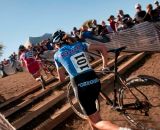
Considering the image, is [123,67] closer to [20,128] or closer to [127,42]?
[127,42]

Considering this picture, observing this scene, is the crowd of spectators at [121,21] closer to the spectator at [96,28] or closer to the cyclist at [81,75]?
the spectator at [96,28]

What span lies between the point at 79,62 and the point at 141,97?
1397 mm

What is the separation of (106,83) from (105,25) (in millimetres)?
6710

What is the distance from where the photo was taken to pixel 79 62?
17.7 feet

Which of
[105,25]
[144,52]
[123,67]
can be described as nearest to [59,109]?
[123,67]

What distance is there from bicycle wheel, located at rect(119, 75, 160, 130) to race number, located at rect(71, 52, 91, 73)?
96 centimetres

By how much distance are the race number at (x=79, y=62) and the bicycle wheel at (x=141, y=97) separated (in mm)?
957

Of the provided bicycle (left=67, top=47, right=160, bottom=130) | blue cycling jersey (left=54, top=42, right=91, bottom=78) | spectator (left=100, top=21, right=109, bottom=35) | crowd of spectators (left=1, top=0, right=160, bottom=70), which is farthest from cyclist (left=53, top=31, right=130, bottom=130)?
spectator (left=100, top=21, right=109, bottom=35)

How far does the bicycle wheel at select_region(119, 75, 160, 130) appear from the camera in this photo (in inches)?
213

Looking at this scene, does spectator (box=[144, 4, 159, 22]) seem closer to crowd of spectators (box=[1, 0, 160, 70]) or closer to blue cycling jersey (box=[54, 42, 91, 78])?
crowd of spectators (box=[1, 0, 160, 70])

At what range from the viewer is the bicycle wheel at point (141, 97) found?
541 cm

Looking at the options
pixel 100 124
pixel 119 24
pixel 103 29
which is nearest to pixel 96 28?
pixel 103 29

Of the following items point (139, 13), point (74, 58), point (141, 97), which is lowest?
point (141, 97)

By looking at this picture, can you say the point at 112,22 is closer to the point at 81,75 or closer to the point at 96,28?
the point at 96,28
